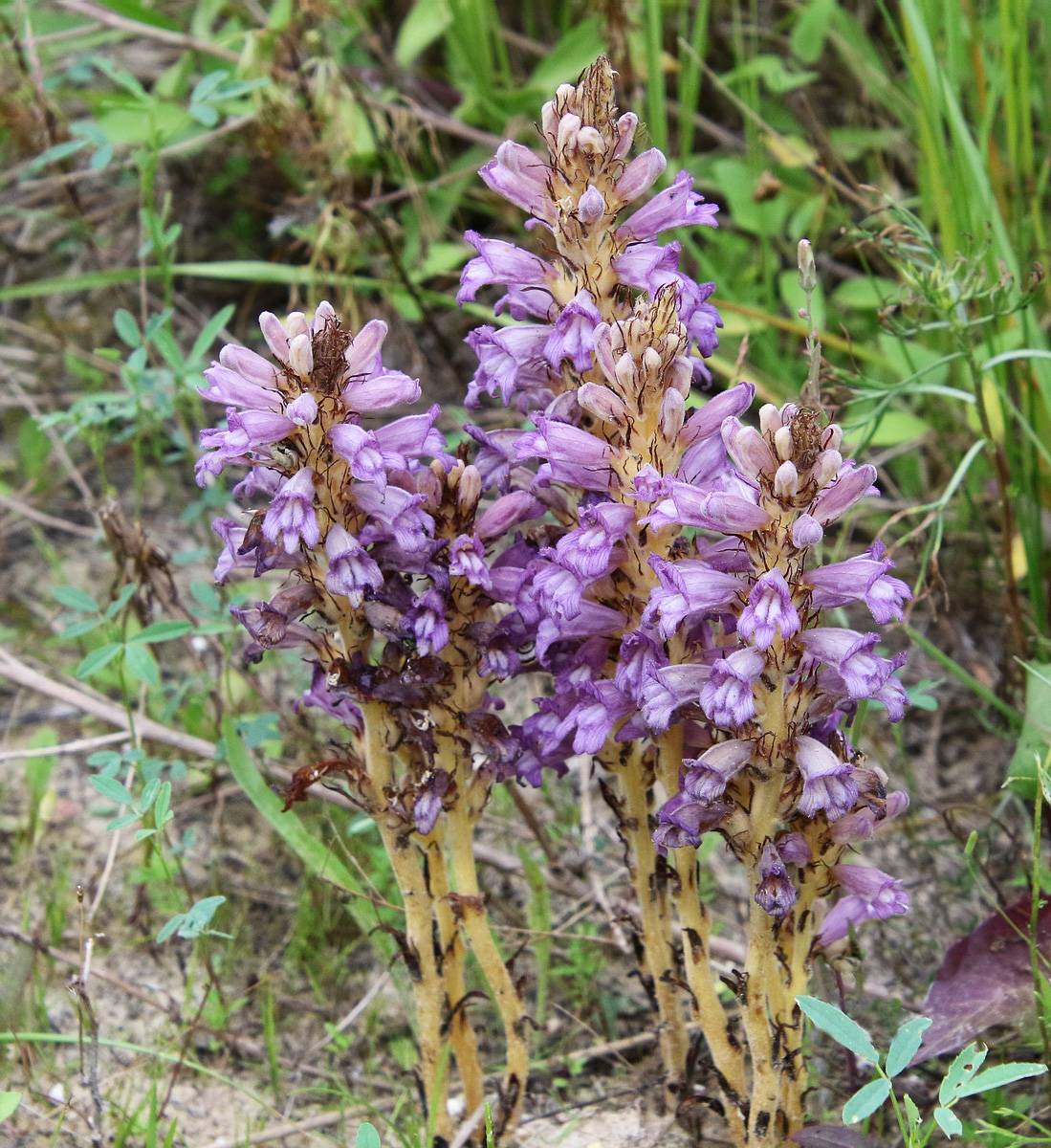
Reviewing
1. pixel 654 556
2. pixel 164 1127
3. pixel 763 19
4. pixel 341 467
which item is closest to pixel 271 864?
pixel 164 1127

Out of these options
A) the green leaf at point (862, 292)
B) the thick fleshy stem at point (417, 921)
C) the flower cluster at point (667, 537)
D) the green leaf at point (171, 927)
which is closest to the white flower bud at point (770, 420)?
the flower cluster at point (667, 537)

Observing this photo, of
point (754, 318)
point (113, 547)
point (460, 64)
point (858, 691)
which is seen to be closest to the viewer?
point (858, 691)

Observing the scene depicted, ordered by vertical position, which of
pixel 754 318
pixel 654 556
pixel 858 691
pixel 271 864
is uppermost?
pixel 654 556

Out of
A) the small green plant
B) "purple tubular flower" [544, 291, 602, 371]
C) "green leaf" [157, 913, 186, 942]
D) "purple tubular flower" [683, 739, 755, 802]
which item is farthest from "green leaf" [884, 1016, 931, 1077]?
"green leaf" [157, 913, 186, 942]

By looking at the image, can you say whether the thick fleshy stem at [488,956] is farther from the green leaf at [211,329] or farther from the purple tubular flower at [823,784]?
the green leaf at [211,329]

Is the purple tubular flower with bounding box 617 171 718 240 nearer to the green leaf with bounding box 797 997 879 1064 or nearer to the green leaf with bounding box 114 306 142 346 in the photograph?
the green leaf with bounding box 797 997 879 1064

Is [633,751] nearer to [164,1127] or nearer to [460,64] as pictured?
[164,1127]
